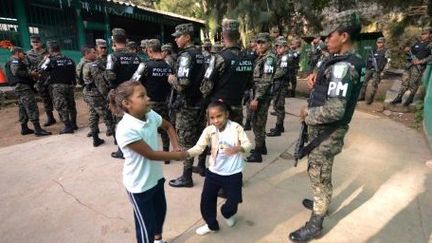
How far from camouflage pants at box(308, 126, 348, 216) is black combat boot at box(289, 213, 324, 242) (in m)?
0.07

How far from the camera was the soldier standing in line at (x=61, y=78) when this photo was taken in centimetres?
589

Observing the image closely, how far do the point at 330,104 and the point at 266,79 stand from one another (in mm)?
2149

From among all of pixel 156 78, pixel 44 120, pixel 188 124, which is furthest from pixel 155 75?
pixel 44 120

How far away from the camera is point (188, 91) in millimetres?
3748

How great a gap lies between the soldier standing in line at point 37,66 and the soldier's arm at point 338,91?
5.74 m

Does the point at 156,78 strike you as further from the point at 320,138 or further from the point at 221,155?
the point at 320,138

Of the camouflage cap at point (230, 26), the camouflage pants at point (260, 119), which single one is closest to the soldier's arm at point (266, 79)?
the camouflage pants at point (260, 119)

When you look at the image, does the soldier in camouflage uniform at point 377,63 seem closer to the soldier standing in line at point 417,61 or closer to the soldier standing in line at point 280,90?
the soldier standing in line at point 417,61

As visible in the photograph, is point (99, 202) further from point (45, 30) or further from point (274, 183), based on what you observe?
point (45, 30)

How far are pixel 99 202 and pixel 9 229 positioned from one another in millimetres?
841

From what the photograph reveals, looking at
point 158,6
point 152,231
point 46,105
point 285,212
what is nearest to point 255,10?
point 158,6

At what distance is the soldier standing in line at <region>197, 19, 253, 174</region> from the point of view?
3383 mm

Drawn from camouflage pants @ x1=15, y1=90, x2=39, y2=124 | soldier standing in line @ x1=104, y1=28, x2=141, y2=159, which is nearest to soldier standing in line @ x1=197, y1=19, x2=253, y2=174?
soldier standing in line @ x1=104, y1=28, x2=141, y2=159

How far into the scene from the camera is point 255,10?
13781 mm
